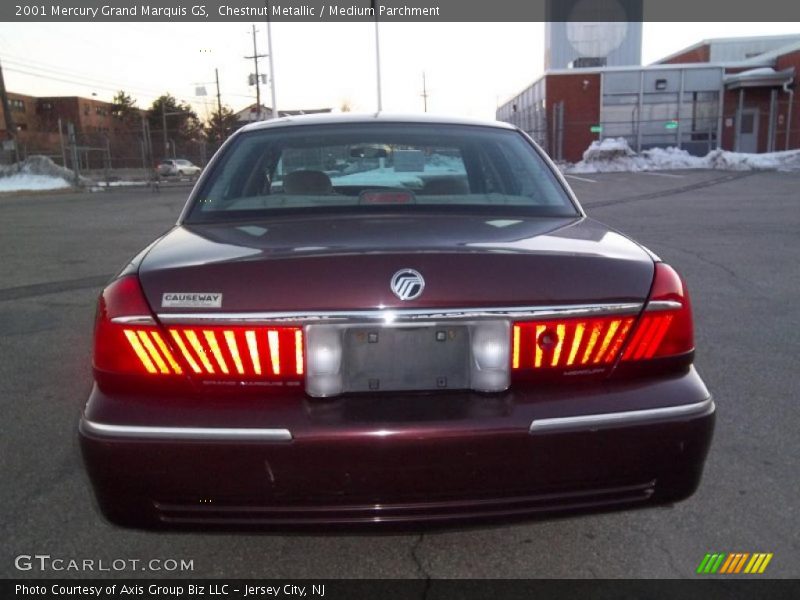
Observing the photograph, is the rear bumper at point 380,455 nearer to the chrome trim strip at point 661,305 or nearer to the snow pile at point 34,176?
the chrome trim strip at point 661,305

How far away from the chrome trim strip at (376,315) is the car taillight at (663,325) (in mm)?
224

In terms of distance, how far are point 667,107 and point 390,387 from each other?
3601cm

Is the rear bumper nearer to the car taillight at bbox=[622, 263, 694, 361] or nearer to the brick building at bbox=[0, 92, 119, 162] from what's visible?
the car taillight at bbox=[622, 263, 694, 361]

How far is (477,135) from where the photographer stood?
131 inches

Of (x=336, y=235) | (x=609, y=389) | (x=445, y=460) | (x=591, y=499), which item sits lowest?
(x=591, y=499)

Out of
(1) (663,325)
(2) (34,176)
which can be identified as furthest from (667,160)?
(1) (663,325)

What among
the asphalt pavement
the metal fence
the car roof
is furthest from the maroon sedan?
the metal fence

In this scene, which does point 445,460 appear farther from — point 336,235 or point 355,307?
point 336,235

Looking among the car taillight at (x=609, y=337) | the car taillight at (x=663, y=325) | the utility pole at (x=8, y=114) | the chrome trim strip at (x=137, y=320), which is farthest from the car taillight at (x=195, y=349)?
the utility pole at (x=8, y=114)

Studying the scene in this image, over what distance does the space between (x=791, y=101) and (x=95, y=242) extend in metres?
32.0

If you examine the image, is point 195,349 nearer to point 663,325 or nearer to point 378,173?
point 663,325

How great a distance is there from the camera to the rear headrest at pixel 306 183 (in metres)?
2.95

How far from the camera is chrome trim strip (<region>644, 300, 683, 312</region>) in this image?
2.07 metres
